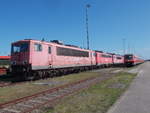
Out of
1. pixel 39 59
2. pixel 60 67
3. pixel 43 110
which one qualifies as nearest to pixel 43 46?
pixel 39 59

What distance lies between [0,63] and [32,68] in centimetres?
2572

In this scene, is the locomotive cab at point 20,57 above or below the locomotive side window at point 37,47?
below

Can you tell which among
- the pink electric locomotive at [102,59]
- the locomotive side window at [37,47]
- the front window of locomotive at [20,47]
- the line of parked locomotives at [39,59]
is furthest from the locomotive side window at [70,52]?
the pink electric locomotive at [102,59]

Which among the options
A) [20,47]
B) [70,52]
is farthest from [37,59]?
[70,52]

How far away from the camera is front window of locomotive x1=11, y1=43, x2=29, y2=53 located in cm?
1586

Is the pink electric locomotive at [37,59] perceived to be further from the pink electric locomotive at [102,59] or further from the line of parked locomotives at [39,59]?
the pink electric locomotive at [102,59]

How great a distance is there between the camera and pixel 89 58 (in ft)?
102

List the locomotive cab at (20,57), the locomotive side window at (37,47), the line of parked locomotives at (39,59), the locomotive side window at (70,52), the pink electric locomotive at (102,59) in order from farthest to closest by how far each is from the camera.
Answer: the pink electric locomotive at (102,59) → the locomotive side window at (70,52) → the locomotive side window at (37,47) → the line of parked locomotives at (39,59) → the locomotive cab at (20,57)

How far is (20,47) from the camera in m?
16.3

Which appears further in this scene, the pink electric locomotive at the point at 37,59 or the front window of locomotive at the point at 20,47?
the front window of locomotive at the point at 20,47

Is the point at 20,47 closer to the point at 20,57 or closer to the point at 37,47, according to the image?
the point at 20,57

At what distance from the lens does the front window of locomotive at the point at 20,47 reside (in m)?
15.9

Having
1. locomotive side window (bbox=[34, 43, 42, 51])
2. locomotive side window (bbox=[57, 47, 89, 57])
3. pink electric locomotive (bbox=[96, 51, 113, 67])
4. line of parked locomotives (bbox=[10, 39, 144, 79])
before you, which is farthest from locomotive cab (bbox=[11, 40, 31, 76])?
pink electric locomotive (bbox=[96, 51, 113, 67])

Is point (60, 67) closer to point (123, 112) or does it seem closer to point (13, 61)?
point (13, 61)
